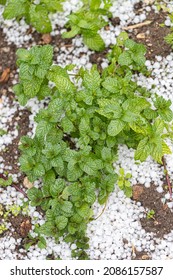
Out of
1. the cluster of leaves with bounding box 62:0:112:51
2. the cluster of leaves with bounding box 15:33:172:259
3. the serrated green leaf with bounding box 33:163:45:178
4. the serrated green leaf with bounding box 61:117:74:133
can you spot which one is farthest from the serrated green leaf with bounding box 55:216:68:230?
the cluster of leaves with bounding box 62:0:112:51

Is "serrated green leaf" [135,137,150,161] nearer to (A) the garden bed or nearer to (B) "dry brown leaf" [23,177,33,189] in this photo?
(A) the garden bed

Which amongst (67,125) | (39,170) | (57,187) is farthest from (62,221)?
(67,125)

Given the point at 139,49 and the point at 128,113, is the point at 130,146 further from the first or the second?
the point at 139,49

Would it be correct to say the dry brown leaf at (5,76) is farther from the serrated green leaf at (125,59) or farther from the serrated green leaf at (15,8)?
the serrated green leaf at (125,59)

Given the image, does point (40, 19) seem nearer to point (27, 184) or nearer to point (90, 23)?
point (90, 23)
